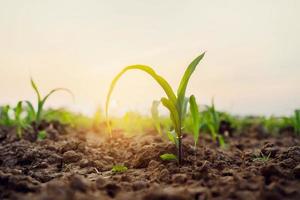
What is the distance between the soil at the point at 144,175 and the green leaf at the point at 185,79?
431 mm

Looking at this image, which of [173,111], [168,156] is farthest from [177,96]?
[168,156]

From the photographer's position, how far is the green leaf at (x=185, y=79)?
258 cm

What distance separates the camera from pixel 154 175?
93.5 inches

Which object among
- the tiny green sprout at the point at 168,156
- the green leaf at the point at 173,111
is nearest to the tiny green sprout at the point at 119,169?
the tiny green sprout at the point at 168,156

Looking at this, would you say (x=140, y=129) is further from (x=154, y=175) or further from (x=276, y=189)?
(x=276, y=189)

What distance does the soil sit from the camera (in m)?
1.80

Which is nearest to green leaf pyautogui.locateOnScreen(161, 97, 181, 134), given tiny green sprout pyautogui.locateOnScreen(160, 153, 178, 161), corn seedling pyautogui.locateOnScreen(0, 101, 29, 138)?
tiny green sprout pyautogui.locateOnScreen(160, 153, 178, 161)

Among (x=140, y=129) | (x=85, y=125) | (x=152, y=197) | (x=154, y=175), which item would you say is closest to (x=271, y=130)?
(x=140, y=129)

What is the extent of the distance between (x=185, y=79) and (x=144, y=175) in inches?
26.0

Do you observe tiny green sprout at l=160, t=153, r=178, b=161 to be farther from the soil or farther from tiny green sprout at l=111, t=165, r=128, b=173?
tiny green sprout at l=111, t=165, r=128, b=173

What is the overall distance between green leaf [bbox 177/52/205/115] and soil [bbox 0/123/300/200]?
0.43 metres

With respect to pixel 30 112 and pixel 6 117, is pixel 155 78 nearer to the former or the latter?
pixel 30 112

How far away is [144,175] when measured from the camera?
2.45m

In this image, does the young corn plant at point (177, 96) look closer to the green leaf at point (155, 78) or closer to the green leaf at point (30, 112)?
the green leaf at point (155, 78)
